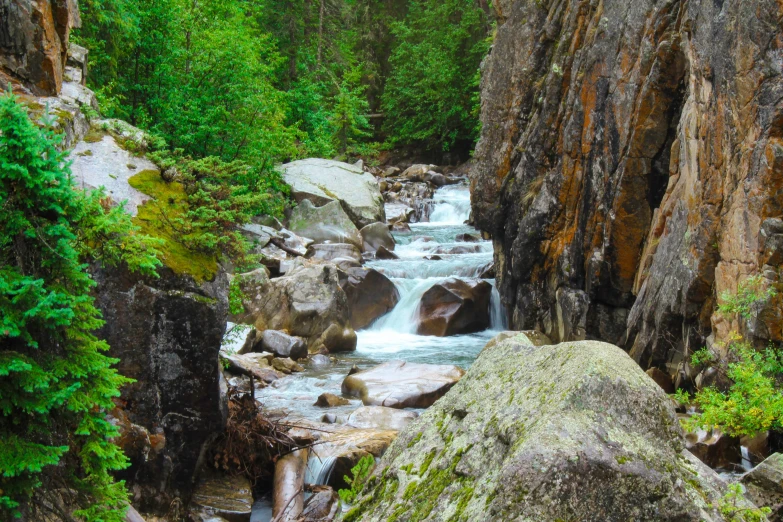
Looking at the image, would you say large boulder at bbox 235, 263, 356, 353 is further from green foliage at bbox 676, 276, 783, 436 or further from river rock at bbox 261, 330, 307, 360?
green foliage at bbox 676, 276, 783, 436

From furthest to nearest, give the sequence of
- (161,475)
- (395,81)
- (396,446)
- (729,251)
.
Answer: (395,81)
(729,251)
(161,475)
(396,446)

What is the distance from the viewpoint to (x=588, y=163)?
1383cm

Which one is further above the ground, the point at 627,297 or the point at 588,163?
the point at 588,163

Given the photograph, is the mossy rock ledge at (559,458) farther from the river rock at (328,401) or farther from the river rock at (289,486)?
the river rock at (328,401)

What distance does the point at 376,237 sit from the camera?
23156 millimetres

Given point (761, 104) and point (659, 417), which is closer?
point (659, 417)

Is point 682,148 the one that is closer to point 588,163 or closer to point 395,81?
point 588,163

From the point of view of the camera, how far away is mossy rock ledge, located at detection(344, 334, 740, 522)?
2875mm

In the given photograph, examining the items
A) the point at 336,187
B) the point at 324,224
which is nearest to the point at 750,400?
the point at 324,224

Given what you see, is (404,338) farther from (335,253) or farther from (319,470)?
(319,470)

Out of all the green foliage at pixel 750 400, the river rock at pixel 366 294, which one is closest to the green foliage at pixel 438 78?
the river rock at pixel 366 294

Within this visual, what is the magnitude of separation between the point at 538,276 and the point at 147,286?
11.5 metres

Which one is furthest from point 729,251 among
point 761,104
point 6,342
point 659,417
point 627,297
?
point 6,342

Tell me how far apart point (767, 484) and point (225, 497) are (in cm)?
524
